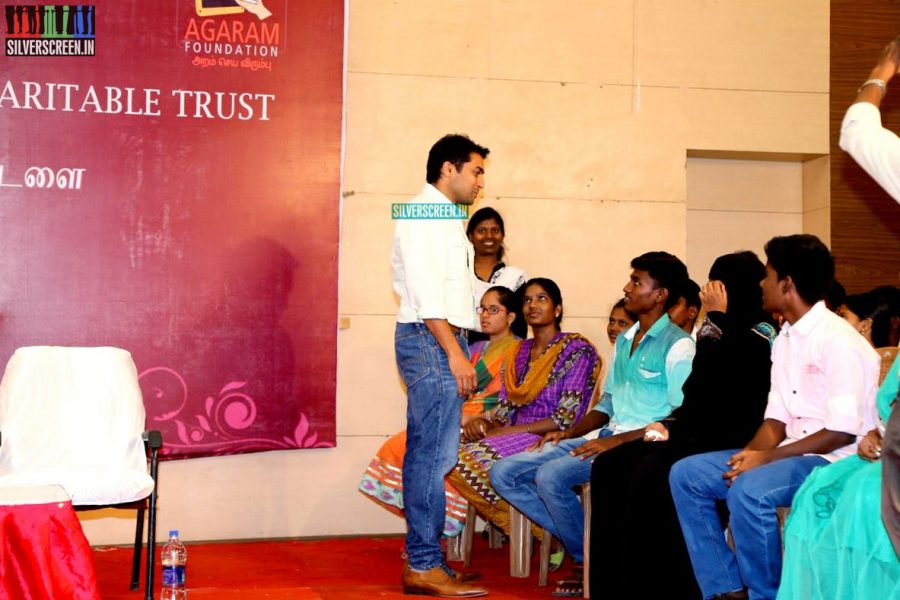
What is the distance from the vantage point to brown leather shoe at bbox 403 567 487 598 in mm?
4199

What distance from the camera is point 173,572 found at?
14.2 ft

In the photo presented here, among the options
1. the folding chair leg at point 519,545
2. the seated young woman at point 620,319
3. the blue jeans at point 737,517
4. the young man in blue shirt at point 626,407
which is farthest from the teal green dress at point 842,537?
the seated young woman at point 620,319

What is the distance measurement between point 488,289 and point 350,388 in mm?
912

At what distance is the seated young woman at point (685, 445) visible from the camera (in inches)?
151

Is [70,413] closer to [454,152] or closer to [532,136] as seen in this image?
[454,152]

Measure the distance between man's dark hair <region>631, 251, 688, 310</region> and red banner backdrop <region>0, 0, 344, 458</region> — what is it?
6.13 feet

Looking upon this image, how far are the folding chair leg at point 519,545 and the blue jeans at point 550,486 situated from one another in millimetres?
139

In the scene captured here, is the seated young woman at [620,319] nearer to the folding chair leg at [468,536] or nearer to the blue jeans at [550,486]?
the blue jeans at [550,486]

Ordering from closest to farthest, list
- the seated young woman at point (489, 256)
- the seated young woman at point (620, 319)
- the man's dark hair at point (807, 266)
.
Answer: the man's dark hair at point (807, 266)
the seated young woman at point (620, 319)
the seated young woman at point (489, 256)

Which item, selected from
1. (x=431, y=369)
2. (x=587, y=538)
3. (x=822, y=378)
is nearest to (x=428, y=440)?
(x=431, y=369)

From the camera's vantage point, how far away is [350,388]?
5828mm

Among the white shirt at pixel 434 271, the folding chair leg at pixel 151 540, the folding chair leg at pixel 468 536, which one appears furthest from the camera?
the folding chair leg at pixel 468 536

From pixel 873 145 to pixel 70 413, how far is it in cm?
345

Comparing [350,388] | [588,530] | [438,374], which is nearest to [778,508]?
[588,530]
